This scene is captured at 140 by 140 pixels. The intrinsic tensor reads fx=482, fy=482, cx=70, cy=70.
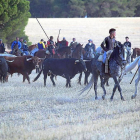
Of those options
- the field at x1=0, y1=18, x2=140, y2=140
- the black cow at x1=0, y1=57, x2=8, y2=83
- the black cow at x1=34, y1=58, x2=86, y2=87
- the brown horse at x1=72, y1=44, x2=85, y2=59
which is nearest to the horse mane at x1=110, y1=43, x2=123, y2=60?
the field at x1=0, y1=18, x2=140, y2=140

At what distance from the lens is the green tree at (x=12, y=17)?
133ft

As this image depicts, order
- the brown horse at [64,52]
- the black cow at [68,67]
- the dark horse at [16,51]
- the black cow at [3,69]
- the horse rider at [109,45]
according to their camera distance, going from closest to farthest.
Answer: the horse rider at [109,45], the black cow at [68,67], the black cow at [3,69], the dark horse at [16,51], the brown horse at [64,52]

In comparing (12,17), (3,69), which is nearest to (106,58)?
(3,69)

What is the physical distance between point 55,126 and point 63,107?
2679 millimetres

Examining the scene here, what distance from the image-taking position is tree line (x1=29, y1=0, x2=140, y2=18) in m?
79.1

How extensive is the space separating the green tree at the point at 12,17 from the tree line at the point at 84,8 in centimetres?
3228

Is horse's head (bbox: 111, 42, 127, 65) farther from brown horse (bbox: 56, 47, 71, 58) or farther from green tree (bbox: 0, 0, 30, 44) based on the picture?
green tree (bbox: 0, 0, 30, 44)

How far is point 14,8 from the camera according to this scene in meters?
40.9

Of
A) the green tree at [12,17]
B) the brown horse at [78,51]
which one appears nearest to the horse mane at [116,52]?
→ the brown horse at [78,51]

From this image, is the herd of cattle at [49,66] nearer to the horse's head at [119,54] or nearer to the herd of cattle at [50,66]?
the herd of cattle at [50,66]

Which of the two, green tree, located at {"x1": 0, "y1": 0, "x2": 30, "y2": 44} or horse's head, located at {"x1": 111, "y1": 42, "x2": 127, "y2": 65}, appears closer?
horse's head, located at {"x1": 111, "y1": 42, "x2": 127, "y2": 65}

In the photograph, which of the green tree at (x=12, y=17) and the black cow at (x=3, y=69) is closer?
the black cow at (x=3, y=69)

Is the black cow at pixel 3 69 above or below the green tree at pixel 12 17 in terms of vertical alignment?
below

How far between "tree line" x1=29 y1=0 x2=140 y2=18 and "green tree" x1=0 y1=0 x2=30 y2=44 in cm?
3228
